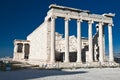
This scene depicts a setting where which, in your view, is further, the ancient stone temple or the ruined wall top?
the ruined wall top

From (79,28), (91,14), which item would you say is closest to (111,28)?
(91,14)

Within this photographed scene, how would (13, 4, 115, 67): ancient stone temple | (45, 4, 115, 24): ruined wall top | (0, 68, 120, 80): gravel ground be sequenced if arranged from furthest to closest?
(45, 4, 115, 24): ruined wall top, (13, 4, 115, 67): ancient stone temple, (0, 68, 120, 80): gravel ground

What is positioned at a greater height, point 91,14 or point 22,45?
point 91,14

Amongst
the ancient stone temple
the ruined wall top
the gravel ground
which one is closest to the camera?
the gravel ground

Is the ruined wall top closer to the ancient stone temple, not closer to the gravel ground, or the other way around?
the ancient stone temple

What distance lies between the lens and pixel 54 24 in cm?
3784

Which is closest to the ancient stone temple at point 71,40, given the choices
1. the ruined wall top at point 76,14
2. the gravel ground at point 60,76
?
the ruined wall top at point 76,14

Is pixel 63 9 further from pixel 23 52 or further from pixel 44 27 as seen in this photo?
pixel 23 52

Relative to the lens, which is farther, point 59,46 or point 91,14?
point 59,46

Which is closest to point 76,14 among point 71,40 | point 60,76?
point 71,40

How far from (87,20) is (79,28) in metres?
3.20

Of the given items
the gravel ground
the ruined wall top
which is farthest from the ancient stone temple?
the gravel ground

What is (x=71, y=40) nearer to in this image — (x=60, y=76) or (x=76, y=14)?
(x=76, y=14)

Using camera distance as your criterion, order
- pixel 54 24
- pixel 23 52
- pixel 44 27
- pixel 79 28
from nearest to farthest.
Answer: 1. pixel 54 24
2. pixel 79 28
3. pixel 44 27
4. pixel 23 52
